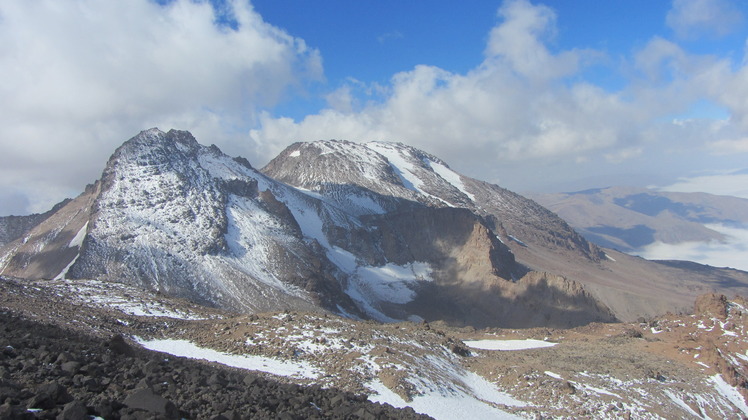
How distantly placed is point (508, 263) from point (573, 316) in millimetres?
47018

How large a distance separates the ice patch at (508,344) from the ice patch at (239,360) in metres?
24.7

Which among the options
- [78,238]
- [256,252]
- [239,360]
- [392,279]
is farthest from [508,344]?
[392,279]

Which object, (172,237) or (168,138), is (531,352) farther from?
(168,138)

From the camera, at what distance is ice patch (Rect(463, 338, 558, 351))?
45.9m

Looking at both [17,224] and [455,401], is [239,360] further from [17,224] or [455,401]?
[17,224]

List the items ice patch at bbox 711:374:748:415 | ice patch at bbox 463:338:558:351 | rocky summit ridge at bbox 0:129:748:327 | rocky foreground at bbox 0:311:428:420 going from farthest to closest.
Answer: rocky summit ridge at bbox 0:129:748:327
ice patch at bbox 463:338:558:351
ice patch at bbox 711:374:748:415
rocky foreground at bbox 0:311:428:420

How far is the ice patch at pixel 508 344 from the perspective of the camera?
45.9 m

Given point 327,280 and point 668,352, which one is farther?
point 327,280

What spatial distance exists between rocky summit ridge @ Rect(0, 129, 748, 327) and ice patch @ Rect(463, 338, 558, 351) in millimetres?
56395

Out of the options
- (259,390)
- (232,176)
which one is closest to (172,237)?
(232,176)

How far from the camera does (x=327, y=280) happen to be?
4653 inches

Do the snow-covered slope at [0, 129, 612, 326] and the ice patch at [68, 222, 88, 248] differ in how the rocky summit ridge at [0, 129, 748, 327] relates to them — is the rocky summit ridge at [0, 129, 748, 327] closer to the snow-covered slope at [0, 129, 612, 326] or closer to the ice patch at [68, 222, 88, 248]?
the snow-covered slope at [0, 129, 612, 326]

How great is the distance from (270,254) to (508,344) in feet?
254

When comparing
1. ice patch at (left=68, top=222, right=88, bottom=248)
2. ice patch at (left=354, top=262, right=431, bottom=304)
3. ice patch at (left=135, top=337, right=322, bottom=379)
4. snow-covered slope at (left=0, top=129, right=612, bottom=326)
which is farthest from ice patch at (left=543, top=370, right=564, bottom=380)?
ice patch at (left=68, top=222, right=88, bottom=248)
